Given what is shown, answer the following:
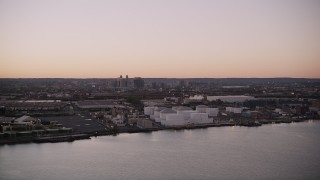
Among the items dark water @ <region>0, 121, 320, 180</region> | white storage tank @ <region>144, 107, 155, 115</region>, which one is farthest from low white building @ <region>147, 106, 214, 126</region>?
dark water @ <region>0, 121, 320, 180</region>

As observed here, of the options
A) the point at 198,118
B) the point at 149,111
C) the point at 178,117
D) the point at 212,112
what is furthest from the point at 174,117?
the point at 212,112

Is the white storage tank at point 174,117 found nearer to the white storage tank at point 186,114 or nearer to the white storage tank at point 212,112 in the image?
the white storage tank at point 186,114

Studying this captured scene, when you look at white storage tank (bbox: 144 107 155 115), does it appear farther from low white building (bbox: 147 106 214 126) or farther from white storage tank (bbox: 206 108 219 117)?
white storage tank (bbox: 206 108 219 117)

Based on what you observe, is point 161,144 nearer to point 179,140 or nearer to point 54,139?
point 179,140

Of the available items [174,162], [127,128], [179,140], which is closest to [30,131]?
[127,128]

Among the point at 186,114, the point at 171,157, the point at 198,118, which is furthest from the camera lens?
the point at 186,114

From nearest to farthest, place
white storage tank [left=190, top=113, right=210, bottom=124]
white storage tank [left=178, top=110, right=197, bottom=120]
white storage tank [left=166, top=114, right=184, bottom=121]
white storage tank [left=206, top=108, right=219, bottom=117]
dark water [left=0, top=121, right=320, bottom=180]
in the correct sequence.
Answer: dark water [left=0, top=121, right=320, bottom=180] < white storage tank [left=166, top=114, right=184, bottom=121] < white storage tank [left=190, top=113, right=210, bottom=124] < white storage tank [left=178, top=110, right=197, bottom=120] < white storage tank [left=206, top=108, right=219, bottom=117]

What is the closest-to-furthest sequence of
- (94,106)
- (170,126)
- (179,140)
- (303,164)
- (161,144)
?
(303,164)
(161,144)
(179,140)
(170,126)
(94,106)

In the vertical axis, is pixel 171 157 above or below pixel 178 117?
below

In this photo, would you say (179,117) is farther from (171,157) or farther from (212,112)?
(171,157)
